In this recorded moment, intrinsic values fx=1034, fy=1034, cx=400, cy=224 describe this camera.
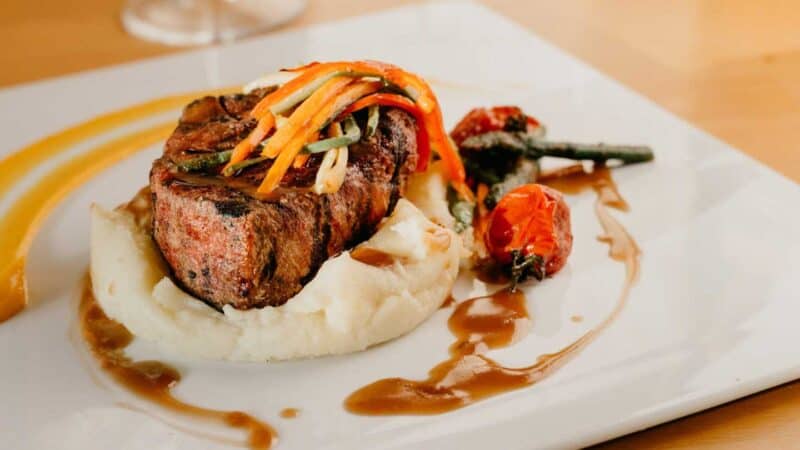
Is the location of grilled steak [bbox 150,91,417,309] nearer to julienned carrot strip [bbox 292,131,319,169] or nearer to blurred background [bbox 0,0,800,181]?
julienned carrot strip [bbox 292,131,319,169]

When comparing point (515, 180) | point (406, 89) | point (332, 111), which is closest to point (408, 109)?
Answer: point (406, 89)

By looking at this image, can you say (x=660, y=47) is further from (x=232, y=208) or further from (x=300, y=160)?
(x=232, y=208)

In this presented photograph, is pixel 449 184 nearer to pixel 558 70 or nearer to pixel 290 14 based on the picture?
pixel 558 70

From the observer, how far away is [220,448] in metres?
3.21

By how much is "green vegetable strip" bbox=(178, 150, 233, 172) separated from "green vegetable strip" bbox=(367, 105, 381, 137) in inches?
22.3

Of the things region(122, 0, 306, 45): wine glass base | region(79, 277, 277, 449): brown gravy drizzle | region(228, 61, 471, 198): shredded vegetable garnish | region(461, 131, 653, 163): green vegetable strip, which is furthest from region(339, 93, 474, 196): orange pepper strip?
region(122, 0, 306, 45): wine glass base

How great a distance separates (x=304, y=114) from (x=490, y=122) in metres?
1.39

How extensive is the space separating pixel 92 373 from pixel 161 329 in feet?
0.90

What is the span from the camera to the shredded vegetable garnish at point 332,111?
3.79 metres

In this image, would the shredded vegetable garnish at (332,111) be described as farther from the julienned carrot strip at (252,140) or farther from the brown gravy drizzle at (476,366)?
the brown gravy drizzle at (476,366)

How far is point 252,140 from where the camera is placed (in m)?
3.86

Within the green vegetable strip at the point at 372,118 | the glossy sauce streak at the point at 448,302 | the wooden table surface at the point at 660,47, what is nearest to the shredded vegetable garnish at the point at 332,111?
the green vegetable strip at the point at 372,118

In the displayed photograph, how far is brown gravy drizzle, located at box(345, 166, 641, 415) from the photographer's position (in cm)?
339

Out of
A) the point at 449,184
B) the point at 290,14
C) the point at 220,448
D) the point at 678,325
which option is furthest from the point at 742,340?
the point at 290,14
